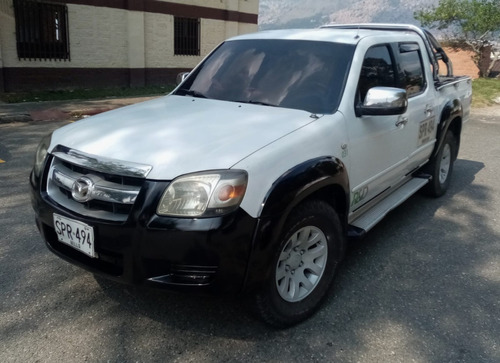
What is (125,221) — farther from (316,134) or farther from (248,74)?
(248,74)

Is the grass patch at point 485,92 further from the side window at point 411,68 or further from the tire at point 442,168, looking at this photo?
the side window at point 411,68

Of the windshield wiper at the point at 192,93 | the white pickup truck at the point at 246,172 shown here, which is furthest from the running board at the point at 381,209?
the windshield wiper at the point at 192,93

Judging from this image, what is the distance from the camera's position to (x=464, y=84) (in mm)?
5785

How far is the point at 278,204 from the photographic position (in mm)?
2436

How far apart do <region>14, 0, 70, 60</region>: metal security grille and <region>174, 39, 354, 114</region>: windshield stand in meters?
11.0

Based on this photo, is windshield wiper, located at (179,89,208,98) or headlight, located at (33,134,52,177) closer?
headlight, located at (33,134,52,177)

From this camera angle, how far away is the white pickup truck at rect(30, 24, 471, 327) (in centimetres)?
234

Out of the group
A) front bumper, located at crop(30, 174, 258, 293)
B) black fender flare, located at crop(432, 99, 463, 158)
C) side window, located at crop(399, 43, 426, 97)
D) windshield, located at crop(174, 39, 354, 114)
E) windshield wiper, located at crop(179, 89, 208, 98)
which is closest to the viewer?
front bumper, located at crop(30, 174, 258, 293)

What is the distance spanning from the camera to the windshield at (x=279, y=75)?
3.31 metres

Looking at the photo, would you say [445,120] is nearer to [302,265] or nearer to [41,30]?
[302,265]

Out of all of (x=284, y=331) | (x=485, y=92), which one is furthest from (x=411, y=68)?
(x=485, y=92)

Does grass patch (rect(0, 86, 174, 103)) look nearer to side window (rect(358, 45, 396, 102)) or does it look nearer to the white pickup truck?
the white pickup truck

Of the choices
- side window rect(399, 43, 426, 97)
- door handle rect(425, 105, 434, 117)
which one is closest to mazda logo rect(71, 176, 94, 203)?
side window rect(399, 43, 426, 97)

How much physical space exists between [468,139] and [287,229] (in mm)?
7859
